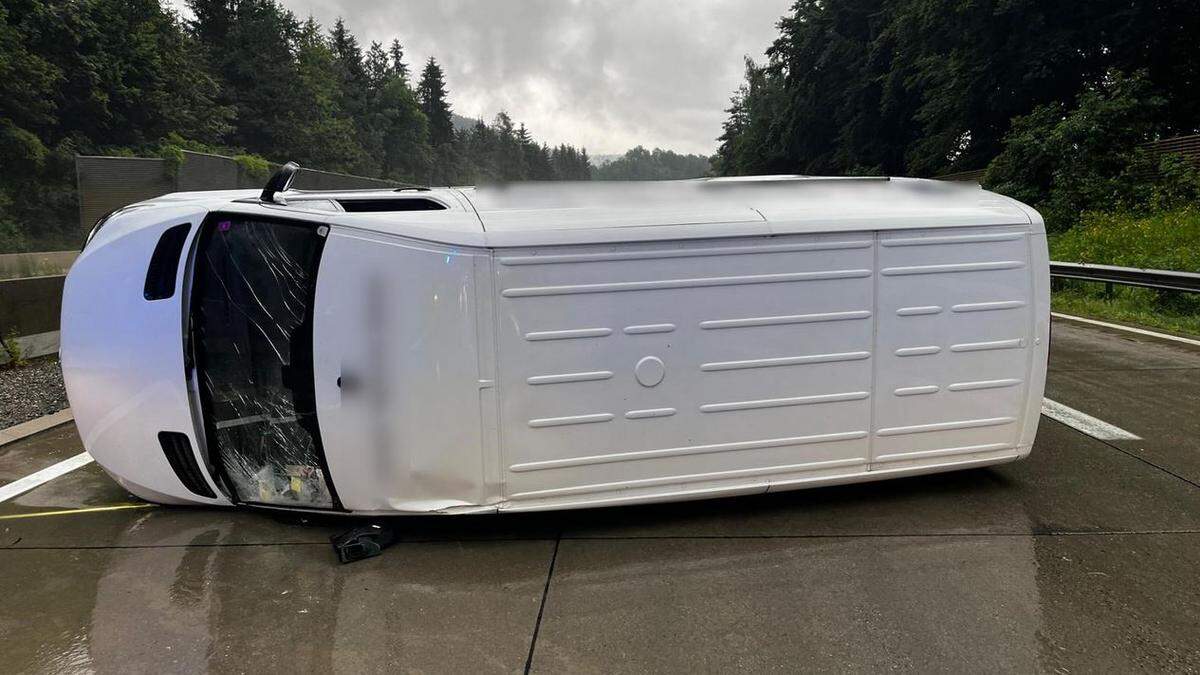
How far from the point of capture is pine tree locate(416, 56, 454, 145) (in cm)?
10175

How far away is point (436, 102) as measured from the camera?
103m

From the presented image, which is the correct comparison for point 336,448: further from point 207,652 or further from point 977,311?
point 977,311

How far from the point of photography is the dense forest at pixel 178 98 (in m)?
30.4

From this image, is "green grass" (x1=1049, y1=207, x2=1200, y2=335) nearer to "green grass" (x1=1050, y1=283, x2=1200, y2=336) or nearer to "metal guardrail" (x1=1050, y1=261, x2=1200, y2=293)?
"green grass" (x1=1050, y1=283, x2=1200, y2=336)

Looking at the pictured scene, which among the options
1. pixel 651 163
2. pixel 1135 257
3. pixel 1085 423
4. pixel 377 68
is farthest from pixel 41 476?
pixel 651 163

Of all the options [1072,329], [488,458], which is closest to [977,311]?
[488,458]

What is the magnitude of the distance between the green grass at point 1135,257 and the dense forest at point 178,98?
8.60 metres

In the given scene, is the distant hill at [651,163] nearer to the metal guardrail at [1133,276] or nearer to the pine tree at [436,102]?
the pine tree at [436,102]

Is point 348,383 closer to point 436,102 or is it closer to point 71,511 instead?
point 71,511

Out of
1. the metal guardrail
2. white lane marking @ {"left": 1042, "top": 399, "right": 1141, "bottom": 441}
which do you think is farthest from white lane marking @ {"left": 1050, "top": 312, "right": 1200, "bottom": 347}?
white lane marking @ {"left": 1042, "top": 399, "right": 1141, "bottom": 441}

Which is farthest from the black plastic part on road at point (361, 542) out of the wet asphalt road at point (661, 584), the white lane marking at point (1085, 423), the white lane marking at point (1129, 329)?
the white lane marking at point (1129, 329)

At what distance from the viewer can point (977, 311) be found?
354 centimetres

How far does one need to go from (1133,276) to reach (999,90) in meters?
21.5

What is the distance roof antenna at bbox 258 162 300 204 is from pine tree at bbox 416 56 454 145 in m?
103
